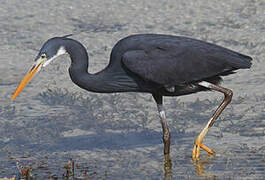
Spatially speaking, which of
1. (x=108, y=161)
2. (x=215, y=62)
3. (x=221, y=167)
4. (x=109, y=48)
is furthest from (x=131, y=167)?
(x=109, y=48)

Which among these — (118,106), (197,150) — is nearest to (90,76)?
(197,150)

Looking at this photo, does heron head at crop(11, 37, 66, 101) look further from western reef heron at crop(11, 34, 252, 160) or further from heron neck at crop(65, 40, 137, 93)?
heron neck at crop(65, 40, 137, 93)

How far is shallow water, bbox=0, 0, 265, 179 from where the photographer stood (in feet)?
22.6

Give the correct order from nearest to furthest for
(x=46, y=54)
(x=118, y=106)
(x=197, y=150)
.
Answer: (x=46, y=54) → (x=197, y=150) → (x=118, y=106)

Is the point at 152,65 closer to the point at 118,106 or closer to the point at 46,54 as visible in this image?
the point at 46,54

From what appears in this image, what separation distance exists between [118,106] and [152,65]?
189cm

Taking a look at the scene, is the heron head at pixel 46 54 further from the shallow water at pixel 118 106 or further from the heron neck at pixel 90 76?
the shallow water at pixel 118 106

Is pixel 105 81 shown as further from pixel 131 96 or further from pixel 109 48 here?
pixel 109 48

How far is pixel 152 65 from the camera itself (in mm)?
6910

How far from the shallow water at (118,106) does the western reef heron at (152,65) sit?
0.49 m

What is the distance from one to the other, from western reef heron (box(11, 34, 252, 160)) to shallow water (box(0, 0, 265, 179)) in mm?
490

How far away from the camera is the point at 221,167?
664 centimetres

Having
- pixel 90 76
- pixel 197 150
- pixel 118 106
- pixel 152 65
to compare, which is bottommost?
pixel 197 150

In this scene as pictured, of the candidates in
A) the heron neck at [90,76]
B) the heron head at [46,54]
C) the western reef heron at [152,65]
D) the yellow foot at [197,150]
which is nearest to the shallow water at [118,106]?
the yellow foot at [197,150]
